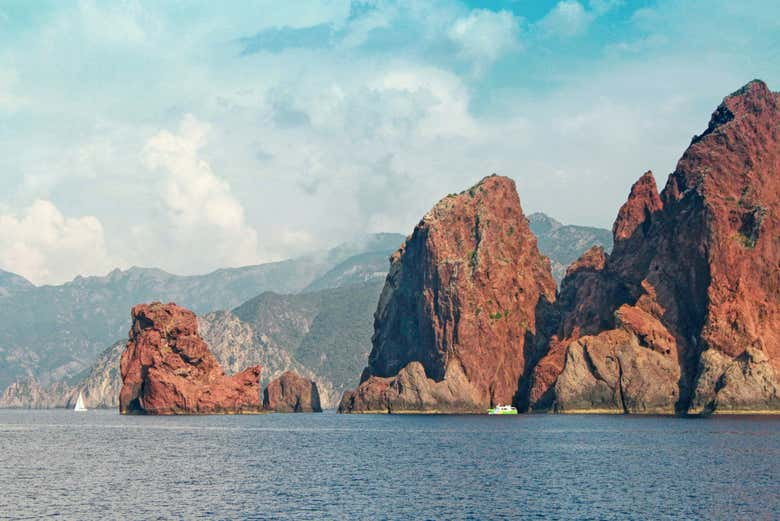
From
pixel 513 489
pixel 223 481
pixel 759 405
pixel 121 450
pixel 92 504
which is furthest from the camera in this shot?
pixel 759 405

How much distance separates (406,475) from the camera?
9556cm

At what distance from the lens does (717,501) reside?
252 feet

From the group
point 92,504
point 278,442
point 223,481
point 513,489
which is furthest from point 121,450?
point 513,489

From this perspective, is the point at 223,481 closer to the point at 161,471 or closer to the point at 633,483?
the point at 161,471

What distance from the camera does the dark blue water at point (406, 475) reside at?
73.3 meters

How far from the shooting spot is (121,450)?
409ft

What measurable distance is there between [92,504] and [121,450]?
51392mm

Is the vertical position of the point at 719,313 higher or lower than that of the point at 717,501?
higher

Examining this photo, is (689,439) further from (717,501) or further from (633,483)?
(717,501)

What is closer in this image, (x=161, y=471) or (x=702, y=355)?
(x=161, y=471)

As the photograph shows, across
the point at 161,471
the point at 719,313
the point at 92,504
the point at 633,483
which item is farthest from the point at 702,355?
the point at 92,504

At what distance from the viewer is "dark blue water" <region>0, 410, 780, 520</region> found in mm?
73312

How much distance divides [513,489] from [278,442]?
211 ft

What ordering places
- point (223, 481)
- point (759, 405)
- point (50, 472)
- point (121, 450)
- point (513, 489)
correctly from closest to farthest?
point (513, 489), point (223, 481), point (50, 472), point (121, 450), point (759, 405)
